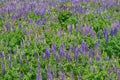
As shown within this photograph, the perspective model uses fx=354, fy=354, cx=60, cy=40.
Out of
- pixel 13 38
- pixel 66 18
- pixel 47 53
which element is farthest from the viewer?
pixel 66 18

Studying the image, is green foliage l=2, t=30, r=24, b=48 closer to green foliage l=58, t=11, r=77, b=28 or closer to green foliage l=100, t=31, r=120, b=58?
green foliage l=58, t=11, r=77, b=28

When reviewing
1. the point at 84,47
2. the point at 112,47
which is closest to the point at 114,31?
the point at 112,47

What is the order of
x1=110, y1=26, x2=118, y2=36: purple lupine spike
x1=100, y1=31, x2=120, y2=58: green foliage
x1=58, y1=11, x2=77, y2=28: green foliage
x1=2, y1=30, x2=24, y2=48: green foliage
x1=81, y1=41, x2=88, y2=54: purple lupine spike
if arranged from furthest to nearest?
x1=58, y1=11, x2=77, y2=28: green foliage, x1=110, y1=26, x2=118, y2=36: purple lupine spike, x1=2, y1=30, x2=24, y2=48: green foliage, x1=100, y1=31, x2=120, y2=58: green foliage, x1=81, y1=41, x2=88, y2=54: purple lupine spike

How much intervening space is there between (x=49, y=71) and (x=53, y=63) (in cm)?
45

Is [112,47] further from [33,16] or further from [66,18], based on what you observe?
[33,16]

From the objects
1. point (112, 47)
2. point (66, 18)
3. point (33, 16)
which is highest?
point (33, 16)

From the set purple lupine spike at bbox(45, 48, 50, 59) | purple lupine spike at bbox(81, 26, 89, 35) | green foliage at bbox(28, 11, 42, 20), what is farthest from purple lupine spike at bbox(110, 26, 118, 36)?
green foliage at bbox(28, 11, 42, 20)

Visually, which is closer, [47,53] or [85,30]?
[47,53]

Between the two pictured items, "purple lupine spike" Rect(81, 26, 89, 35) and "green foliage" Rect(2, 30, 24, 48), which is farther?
"purple lupine spike" Rect(81, 26, 89, 35)

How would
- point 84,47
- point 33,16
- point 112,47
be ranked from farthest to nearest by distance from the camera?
1. point 33,16
2. point 112,47
3. point 84,47

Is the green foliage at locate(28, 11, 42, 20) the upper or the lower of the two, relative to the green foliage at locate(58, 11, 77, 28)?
upper

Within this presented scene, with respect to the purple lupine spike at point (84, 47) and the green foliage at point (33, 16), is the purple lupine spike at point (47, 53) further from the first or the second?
the green foliage at point (33, 16)

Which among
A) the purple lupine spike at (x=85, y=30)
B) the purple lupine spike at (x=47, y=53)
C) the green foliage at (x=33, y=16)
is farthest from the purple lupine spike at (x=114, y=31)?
the green foliage at (x=33, y=16)

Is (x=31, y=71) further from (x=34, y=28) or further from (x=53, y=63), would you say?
(x=34, y=28)
